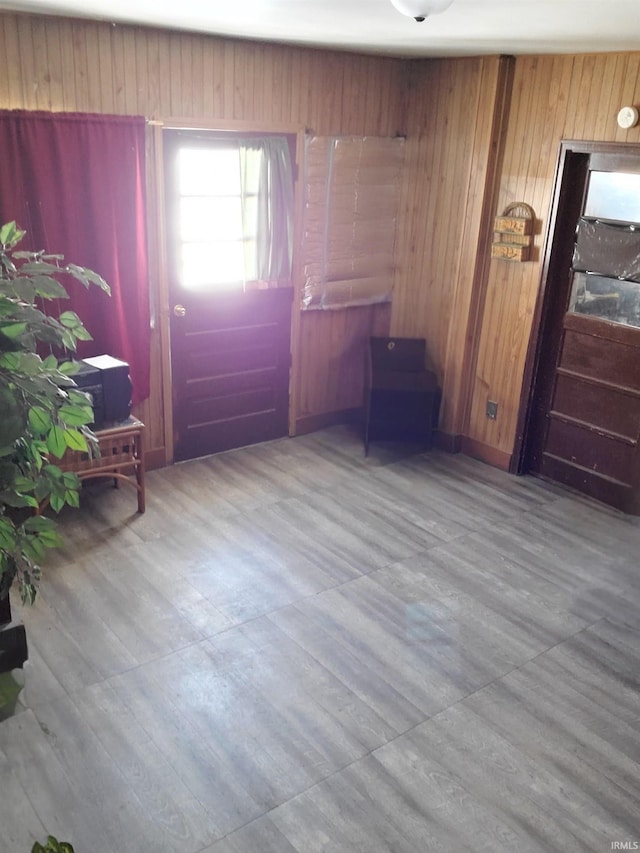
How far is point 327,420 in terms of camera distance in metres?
5.46

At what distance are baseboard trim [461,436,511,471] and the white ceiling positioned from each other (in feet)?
7.68

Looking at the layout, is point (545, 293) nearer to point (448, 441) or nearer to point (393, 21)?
point (448, 441)

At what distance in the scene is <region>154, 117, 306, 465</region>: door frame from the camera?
415 cm

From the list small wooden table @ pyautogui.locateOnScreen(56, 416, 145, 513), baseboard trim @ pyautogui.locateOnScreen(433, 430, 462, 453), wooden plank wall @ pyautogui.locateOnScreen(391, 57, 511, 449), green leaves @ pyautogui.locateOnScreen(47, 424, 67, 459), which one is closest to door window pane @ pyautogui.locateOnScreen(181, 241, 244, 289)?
small wooden table @ pyautogui.locateOnScreen(56, 416, 145, 513)

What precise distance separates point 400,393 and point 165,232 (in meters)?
1.78

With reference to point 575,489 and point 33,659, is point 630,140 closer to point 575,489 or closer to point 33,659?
point 575,489

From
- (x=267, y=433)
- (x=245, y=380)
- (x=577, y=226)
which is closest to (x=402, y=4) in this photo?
(x=577, y=226)

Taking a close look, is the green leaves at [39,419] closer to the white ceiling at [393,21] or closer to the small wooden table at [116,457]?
the small wooden table at [116,457]

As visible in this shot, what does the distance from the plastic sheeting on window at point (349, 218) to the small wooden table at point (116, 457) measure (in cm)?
156

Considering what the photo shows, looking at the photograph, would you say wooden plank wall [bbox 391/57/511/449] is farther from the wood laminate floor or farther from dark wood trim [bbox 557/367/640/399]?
the wood laminate floor

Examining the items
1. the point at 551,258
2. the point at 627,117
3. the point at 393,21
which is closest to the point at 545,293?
the point at 551,258

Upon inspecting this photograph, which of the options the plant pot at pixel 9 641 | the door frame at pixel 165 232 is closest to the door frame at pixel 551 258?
the door frame at pixel 165 232

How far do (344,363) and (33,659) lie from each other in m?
3.08

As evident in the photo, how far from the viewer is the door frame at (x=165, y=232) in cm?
415
